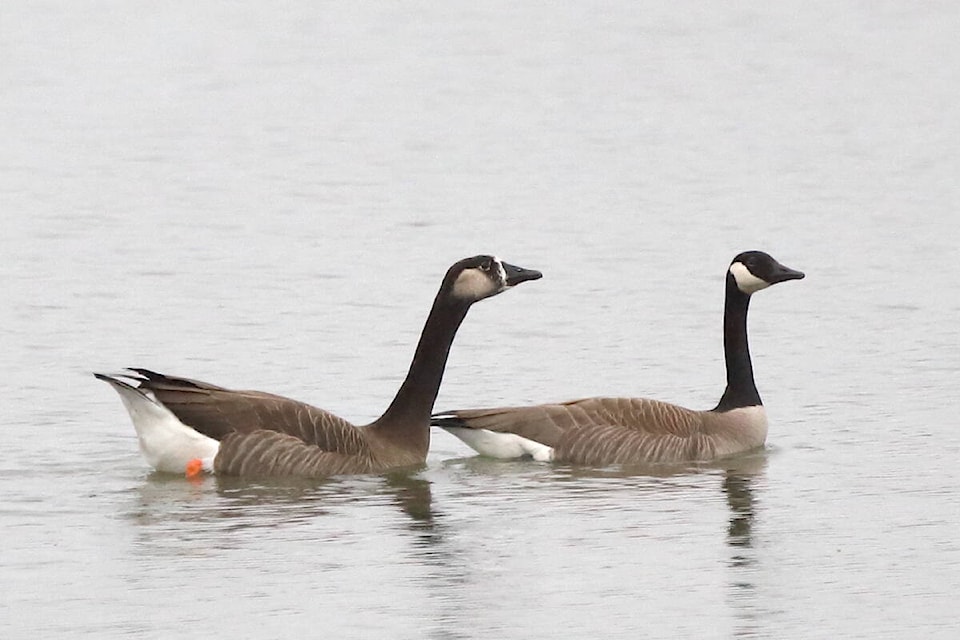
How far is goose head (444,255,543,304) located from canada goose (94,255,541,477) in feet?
0.38

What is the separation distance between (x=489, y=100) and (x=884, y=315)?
1222 centimetres

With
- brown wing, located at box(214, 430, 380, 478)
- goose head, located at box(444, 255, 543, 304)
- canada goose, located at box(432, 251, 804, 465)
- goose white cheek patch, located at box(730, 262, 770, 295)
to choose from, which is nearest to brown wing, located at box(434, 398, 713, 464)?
canada goose, located at box(432, 251, 804, 465)

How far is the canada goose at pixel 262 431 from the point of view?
11.4m

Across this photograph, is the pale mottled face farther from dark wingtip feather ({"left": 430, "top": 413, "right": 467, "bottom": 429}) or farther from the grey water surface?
the grey water surface

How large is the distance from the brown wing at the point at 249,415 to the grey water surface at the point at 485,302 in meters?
0.34

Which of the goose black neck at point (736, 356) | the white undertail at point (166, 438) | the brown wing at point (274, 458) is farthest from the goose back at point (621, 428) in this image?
the white undertail at point (166, 438)

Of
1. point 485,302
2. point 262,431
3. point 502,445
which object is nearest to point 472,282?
point 502,445

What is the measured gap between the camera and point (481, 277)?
12.2 metres

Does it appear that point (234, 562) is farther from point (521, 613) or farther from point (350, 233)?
point (350, 233)

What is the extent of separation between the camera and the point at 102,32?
32344 mm

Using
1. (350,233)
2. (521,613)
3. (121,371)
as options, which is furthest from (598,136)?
(521,613)

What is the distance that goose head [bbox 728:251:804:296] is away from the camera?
13336 millimetres

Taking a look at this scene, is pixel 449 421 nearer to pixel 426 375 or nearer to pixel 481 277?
pixel 426 375

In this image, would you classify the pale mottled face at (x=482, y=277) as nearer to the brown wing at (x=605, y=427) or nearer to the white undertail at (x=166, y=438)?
the brown wing at (x=605, y=427)
